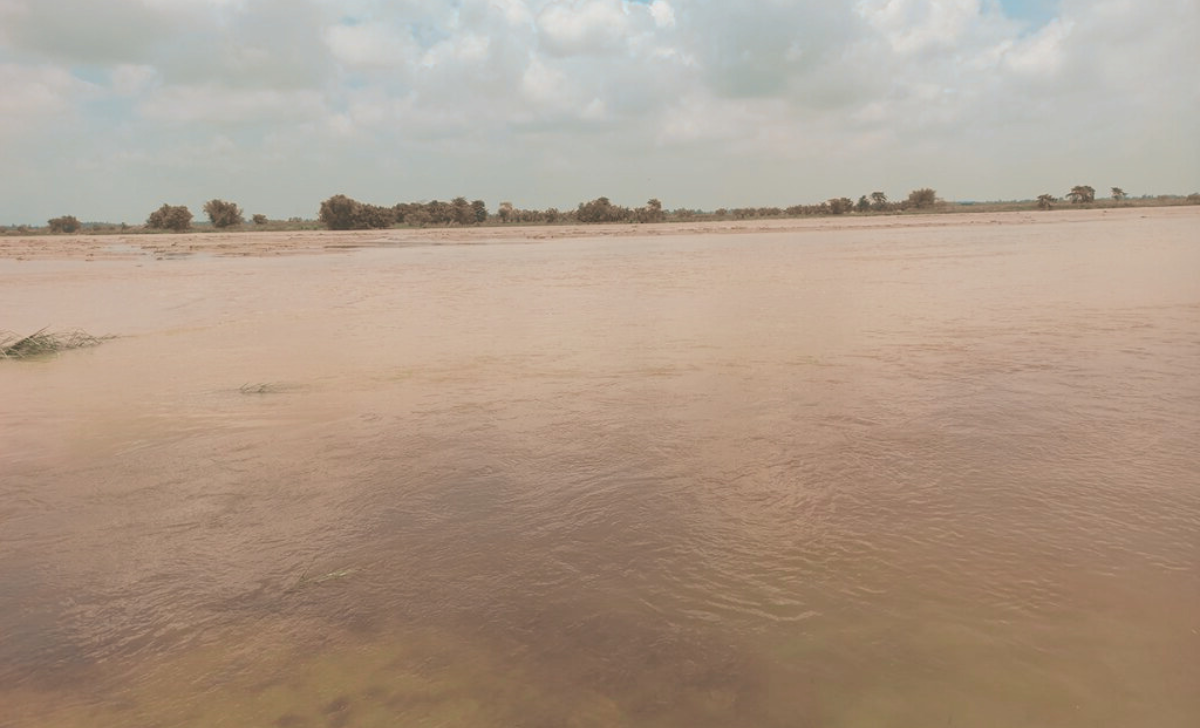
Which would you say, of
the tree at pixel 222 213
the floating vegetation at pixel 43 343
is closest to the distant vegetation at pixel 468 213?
the tree at pixel 222 213

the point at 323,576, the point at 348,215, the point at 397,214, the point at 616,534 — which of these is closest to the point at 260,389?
the point at 323,576

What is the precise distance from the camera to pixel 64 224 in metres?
81.4

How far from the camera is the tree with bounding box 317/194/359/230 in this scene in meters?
70.4

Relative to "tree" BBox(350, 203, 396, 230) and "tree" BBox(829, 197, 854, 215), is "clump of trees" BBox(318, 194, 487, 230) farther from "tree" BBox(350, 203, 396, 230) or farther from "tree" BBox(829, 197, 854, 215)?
"tree" BBox(829, 197, 854, 215)

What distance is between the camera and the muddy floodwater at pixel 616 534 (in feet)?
9.95

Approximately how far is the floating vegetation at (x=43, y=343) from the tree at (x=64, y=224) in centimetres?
8712

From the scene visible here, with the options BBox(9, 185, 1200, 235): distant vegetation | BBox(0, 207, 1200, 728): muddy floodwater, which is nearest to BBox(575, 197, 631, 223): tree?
BBox(9, 185, 1200, 235): distant vegetation

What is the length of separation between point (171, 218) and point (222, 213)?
5515 mm

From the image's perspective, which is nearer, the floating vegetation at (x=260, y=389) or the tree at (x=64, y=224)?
the floating vegetation at (x=260, y=389)

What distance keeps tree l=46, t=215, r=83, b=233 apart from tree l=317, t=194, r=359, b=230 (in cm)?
3425

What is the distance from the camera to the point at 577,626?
11.4 feet

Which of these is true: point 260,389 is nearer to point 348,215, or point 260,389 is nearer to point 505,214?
point 348,215

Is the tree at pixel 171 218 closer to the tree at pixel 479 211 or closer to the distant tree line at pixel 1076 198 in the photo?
the tree at pixel 479 211

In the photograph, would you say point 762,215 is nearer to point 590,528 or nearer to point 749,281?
point 749,281
